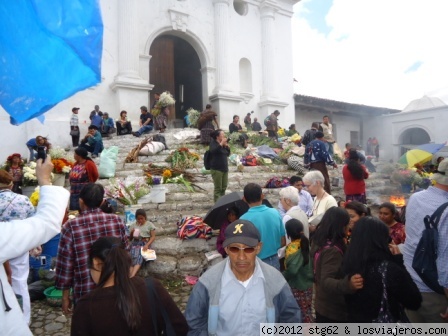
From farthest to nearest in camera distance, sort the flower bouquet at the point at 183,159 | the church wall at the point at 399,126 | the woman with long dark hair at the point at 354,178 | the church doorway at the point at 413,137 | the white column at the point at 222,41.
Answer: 1. the church doorway at the point at 413,137
2. the church wall at the point at 399,126
3. the white column at the point at 222,41
4. the flower bouquet at the point at 183,159
5. the woman with long dark hair at the point at 354,178

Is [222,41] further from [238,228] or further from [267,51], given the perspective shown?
[238,228]

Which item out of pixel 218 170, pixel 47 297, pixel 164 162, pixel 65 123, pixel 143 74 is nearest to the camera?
pixel 47 297

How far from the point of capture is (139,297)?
173 cm

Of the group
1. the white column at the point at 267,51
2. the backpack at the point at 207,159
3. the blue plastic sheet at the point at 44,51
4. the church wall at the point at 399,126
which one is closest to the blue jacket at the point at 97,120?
the backpack at the point at 207,159

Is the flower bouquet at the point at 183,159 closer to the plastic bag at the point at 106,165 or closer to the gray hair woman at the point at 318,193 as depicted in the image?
the plastic bag at the point at 106,165

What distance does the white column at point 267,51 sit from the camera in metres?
16.7

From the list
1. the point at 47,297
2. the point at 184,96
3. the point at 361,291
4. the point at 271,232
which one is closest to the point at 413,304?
the point at 361,291

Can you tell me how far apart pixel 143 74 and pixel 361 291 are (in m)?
13.1

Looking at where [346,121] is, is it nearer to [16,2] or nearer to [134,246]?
[134,246]

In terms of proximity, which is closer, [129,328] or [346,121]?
[129,328]

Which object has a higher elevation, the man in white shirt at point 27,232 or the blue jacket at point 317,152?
the blue jacket at point 317,152

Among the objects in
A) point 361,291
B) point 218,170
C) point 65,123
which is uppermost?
point 65,123

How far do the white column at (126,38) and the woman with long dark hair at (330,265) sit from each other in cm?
1186

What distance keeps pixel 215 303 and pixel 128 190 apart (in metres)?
4.98
